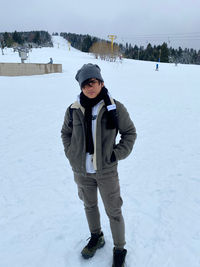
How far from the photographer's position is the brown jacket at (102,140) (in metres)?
1.76

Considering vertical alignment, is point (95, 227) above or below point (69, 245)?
above

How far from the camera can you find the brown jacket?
1758mm

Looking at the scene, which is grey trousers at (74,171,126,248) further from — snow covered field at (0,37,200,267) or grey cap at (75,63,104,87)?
grey cap at (75,63,104,87)

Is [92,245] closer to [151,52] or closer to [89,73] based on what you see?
[89,73]

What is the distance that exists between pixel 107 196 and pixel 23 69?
20.8 meters

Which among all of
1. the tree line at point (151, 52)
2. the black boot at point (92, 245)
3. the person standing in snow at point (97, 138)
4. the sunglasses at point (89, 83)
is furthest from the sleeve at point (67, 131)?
the tree line at point (151, 52)

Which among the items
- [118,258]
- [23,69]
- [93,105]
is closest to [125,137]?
[93,105]

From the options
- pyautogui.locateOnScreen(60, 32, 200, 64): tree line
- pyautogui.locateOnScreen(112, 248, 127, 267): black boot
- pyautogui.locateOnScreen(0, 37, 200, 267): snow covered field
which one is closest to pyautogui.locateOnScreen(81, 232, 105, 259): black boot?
pyautogui.locateOnScreen(0, 37, 200, 267): snow covered field

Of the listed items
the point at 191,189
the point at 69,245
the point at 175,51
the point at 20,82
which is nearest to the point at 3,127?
the point at 69,245

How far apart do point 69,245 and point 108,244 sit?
48cm

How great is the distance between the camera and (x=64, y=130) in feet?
6.56

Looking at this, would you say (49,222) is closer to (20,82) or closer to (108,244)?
(108,244)

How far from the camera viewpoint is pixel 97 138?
5.81ft

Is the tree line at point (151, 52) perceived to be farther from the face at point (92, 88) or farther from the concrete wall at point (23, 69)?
the face at point (92, 88)
